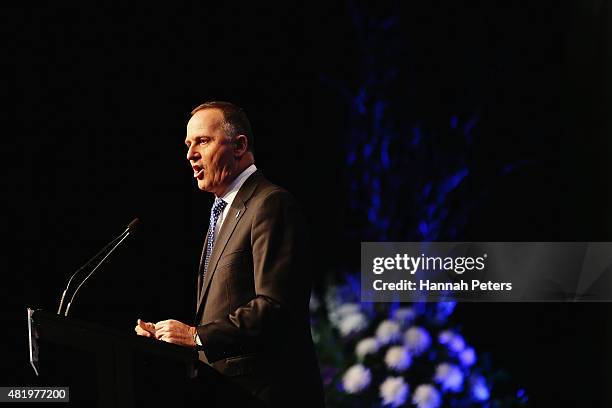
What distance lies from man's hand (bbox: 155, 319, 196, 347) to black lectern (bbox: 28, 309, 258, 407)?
0.21ft

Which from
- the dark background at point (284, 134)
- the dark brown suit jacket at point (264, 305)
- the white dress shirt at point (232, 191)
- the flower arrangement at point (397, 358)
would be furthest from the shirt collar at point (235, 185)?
the flower arrangement at point (397, 358)

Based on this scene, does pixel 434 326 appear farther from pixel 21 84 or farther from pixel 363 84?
pixel 21 84

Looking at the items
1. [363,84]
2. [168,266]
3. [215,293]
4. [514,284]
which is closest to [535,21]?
[363,84]

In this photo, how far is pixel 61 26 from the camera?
3.87 metres

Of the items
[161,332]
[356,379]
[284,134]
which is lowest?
[161,332]

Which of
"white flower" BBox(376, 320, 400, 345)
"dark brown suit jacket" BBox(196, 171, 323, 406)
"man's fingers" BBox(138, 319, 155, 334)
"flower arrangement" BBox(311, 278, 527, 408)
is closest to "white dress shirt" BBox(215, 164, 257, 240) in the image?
"dark brown suit jacket" BBox(196, 171, 323, 406)

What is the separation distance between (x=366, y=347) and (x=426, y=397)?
1.41 feet

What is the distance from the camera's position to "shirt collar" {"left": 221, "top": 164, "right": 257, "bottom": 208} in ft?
7.57

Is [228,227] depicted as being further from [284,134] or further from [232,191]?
[284,134]

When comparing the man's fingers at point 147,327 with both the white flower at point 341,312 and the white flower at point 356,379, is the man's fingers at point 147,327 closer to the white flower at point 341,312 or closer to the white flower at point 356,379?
the white flower at point 341,312

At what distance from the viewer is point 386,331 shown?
471 cm

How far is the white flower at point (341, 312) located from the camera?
15.3ft

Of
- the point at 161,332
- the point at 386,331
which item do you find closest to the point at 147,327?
the point at 161,332

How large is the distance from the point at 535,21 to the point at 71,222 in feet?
8.65
